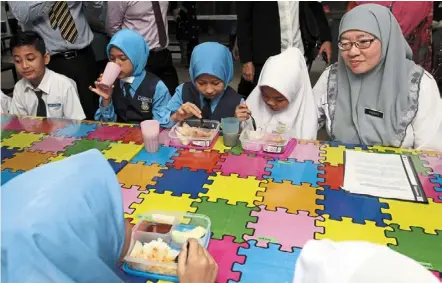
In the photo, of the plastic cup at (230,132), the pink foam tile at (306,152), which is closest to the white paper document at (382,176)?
the pink foam tile at (306,152)

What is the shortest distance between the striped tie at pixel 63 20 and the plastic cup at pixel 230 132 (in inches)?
61.4

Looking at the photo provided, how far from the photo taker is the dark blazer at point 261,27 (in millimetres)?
2541

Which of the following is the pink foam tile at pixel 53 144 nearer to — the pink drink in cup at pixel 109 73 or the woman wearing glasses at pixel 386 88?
the pink drink in cup at pixel 109 73

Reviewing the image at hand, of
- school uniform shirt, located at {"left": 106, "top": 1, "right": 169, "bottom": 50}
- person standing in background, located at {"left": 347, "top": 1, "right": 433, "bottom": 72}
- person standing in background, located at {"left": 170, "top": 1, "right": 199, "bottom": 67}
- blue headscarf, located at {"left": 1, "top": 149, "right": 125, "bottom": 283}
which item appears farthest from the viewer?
person standing in background, located at {"left": 170, "top": 1, "right": 199, "bottom": 67}

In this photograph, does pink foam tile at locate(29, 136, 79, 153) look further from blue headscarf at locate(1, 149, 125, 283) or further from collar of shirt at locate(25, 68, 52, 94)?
blue headscarf at locate(1, 149, 125, 283)

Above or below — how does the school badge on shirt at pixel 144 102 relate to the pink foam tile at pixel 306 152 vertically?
above

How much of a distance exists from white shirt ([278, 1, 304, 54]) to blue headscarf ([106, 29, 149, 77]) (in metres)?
0.93

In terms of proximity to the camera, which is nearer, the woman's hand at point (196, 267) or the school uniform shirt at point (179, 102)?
the woman's hand at point (196, 267)

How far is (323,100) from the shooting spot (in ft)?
6.64

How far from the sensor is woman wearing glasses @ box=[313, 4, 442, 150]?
175 centimetres

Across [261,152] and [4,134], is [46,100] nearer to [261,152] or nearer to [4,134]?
[4,134]

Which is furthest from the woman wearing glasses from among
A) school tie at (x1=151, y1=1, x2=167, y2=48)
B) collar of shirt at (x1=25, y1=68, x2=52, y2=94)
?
collar of shirt at (x1=25, y1=68, x2=52, y2=94)

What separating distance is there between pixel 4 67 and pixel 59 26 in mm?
2727

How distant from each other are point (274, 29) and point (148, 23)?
995mm
